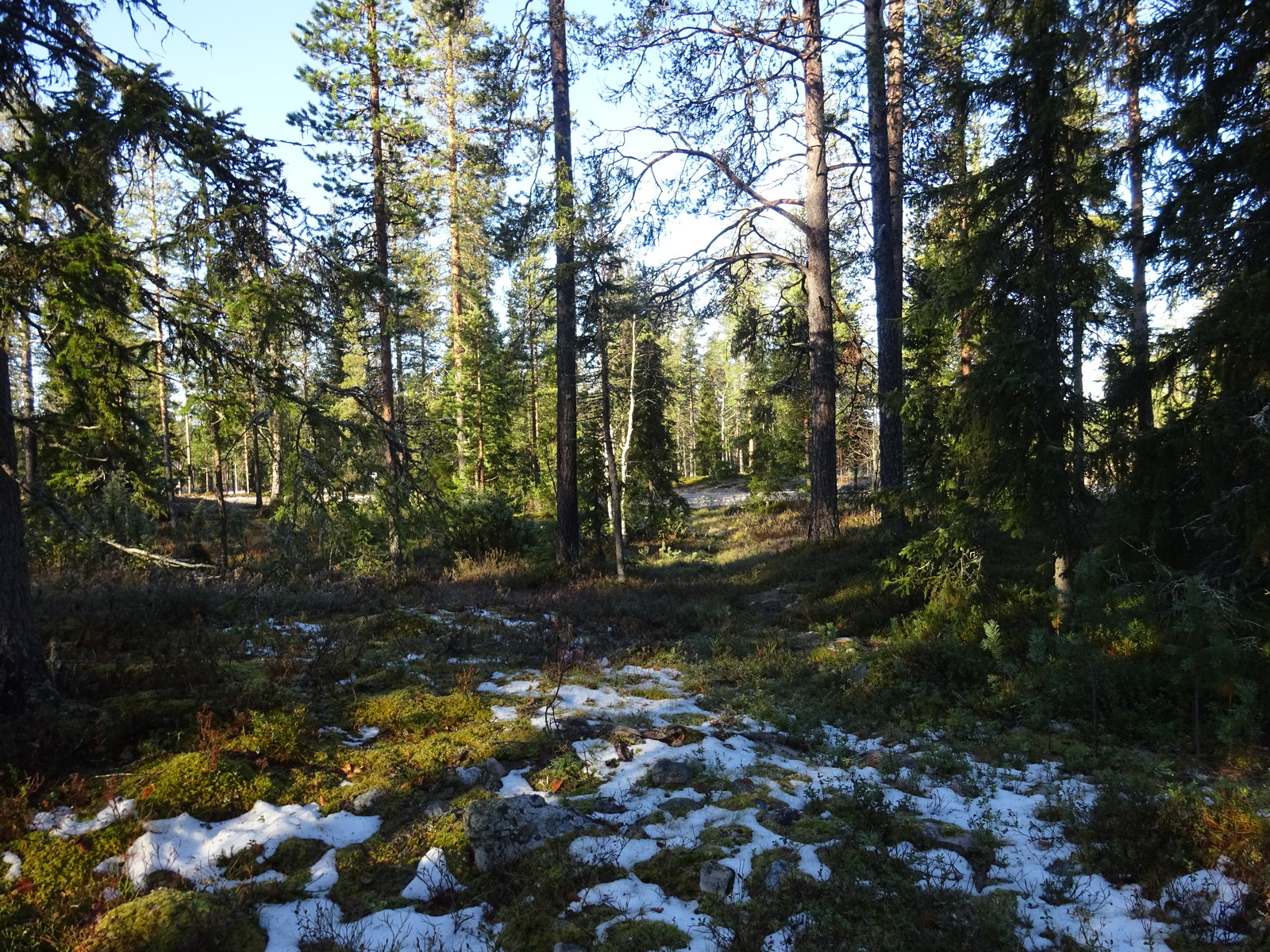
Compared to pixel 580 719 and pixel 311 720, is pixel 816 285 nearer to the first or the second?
pixel 580 719

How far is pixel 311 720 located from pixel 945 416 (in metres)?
7.83

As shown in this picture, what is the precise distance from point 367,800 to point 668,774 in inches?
88.7

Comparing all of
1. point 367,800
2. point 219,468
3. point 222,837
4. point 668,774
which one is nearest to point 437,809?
point 367,800

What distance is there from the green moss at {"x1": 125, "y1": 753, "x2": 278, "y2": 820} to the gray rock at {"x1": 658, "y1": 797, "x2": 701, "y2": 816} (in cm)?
283

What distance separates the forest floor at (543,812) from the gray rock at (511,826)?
0.03 m

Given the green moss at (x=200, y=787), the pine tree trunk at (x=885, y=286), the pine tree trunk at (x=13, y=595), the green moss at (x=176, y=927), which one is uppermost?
the pine tree trunk at (x=885, y=286)

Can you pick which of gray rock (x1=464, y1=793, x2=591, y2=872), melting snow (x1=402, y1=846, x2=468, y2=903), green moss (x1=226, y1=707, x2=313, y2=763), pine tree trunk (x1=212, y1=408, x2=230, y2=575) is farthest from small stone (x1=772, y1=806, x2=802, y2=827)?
pine tree trunk (x1=212, y1=408, x2=230, y2=575)

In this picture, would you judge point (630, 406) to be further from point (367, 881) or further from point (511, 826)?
point (367, 881)

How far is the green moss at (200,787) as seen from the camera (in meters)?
4.52

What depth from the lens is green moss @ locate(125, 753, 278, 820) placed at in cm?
452

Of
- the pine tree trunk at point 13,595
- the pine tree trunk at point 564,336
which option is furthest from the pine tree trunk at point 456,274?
the pine tree trunk at point 13,595

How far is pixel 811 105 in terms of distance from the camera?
523 inches

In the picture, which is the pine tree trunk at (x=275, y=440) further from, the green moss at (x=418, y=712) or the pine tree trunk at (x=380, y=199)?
the pine tree trunk at (x=380, y=199)

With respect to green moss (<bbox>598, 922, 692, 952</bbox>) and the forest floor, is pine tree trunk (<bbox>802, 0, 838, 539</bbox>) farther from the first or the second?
green moss (<bbox>598, 922, 692, 952</bbox>)
